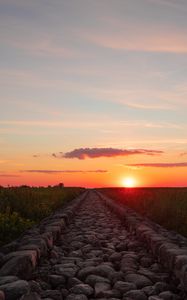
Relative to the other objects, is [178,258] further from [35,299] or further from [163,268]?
[35,299]

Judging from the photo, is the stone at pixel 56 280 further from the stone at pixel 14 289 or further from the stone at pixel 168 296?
the stone at pixel 168 296

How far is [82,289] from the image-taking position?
628 cm

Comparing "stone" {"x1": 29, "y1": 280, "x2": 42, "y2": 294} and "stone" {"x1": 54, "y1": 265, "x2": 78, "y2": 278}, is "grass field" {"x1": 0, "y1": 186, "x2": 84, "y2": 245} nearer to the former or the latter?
"stone" {"x1": 54, "y1": 265, "x2": 78, "y2": 278}

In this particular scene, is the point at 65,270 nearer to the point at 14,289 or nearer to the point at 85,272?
the point at 85,272

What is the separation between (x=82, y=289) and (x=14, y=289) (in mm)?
1232

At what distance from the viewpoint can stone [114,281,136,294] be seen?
20.6 ft

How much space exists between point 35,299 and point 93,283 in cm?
172

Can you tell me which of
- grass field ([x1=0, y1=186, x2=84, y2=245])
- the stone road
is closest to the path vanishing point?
the stone road

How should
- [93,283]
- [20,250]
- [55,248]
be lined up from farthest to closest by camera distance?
[55,248]
[20,250]
[93,283]

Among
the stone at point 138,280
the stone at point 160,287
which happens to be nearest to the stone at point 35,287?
the stone at point 138,280

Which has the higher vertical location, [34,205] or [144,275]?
[34,205]

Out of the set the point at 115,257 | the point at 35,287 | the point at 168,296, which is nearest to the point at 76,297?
the point at 35,287

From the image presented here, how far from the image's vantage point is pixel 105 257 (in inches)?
338

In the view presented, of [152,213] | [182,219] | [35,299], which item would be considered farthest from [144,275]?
[152,213]
